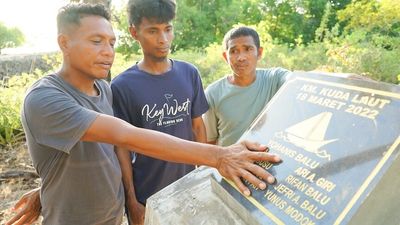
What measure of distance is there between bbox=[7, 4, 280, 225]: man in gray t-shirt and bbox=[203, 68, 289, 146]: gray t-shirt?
0.72m

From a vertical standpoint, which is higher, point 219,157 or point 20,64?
point 219,157

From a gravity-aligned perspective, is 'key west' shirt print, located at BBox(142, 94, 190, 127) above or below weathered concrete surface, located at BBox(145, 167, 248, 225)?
above

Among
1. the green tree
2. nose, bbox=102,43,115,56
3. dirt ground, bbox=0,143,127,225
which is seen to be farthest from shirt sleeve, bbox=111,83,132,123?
the green tree

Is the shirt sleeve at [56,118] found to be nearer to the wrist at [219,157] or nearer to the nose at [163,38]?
the wrist at [219,157]

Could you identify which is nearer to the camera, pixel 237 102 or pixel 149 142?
pixel 149 142

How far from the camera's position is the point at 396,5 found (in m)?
6.55

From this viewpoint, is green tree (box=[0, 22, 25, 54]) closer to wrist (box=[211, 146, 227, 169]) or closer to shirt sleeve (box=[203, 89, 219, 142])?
shirt sleeve (box=[203, 89, 219, 142])

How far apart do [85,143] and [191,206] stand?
54cm

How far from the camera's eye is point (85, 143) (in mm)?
1614

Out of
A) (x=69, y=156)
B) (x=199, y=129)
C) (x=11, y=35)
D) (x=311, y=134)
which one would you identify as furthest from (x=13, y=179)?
(x=11, y=35)

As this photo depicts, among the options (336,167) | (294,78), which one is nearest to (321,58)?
(294,78)

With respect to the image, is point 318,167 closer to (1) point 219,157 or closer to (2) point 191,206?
(1) point 219,157

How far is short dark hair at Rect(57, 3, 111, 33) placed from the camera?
1646 millimetres

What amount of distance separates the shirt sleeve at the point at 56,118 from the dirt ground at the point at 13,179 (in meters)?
2.19
